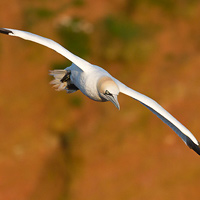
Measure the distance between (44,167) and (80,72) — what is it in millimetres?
13529

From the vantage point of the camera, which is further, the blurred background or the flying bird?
the blurred background

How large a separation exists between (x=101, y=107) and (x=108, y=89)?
13.6 m

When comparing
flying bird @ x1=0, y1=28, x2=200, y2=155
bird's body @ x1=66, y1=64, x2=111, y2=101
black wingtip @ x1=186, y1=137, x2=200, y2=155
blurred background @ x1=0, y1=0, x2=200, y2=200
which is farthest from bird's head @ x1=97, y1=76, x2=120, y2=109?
blurred background @ x1=0, y1=0, x2=200, y2=200

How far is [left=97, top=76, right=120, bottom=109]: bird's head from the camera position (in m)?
10.8

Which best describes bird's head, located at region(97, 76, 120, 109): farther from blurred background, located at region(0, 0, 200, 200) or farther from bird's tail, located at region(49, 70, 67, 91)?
Answer: blurred background, located at region(0, 0, 200, 200)

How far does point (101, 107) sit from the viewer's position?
24328 millimetres

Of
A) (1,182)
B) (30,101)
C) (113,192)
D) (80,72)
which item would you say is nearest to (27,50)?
(30,101)

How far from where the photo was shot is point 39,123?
975 inches

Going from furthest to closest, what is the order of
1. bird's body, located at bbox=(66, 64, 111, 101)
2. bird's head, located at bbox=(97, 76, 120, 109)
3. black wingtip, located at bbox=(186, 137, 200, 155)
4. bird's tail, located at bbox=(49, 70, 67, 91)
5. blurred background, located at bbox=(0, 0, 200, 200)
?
1. blurred background, located at bbox=(0, 0, 200, 200)
2. bird's tail, located at bbox=(49, 70, 67, 91)
3. black wingtip, located at bbox=(186, 137, 200, 155)
4. bird's body, located at bbox=(66, 64, 111, 101)
5. bird's head, located at bbox=(97, 76, 120, 109)

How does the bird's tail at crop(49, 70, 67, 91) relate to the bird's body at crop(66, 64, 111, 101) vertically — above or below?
above

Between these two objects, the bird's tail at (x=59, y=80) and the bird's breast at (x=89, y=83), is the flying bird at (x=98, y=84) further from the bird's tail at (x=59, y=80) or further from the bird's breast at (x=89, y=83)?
the bird's tail at (x=59, y=80)

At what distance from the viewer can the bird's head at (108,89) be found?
1078 centimetres

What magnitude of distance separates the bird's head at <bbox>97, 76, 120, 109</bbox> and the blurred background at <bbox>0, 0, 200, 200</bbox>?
1221cm

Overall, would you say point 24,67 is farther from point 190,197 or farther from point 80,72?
point 80,72
